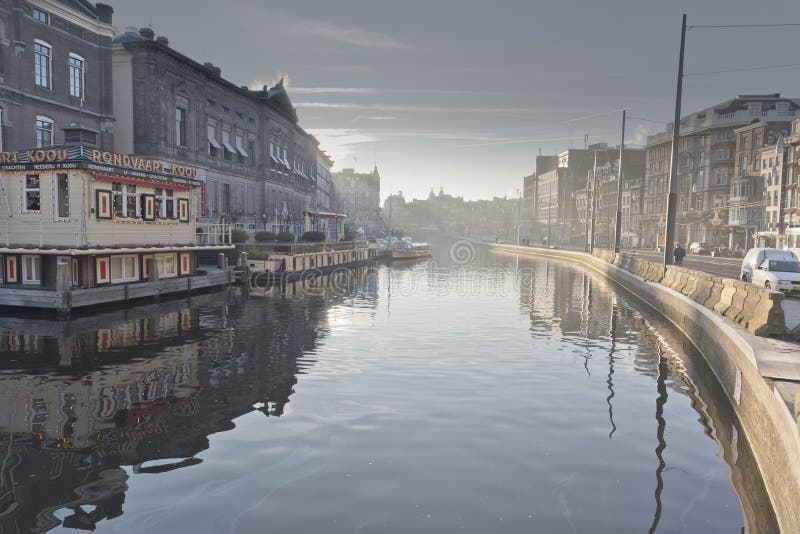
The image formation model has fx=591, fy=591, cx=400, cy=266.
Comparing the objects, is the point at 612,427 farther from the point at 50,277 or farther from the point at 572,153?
the point at 572,153

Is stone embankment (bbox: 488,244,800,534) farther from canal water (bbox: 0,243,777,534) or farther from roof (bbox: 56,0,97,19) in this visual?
roof (bbox: 56,0,97,19)

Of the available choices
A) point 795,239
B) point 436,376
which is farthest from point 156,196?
point 795,239

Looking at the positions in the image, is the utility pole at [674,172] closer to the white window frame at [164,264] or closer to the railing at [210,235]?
the railing at [210,235]

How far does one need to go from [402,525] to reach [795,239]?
241 ft

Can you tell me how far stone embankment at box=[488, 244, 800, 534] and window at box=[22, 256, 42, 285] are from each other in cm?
2760

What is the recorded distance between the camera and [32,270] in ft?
89.5

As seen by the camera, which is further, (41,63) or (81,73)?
(81,73)

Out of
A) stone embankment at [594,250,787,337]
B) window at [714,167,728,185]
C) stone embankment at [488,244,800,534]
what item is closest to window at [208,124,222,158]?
stone embankment at [594,250,787,337]

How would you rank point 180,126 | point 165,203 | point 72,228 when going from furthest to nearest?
Answer: 1. point 180,126
2. point 165,203
3. point 72,228

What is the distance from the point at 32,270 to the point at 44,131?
17.1 metres

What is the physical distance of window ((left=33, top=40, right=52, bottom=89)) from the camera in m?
38.7

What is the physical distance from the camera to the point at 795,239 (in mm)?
66062

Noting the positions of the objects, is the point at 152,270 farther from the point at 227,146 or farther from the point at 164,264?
the point at 227,146

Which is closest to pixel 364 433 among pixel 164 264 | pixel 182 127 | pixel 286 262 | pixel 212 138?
pixel 164 264
